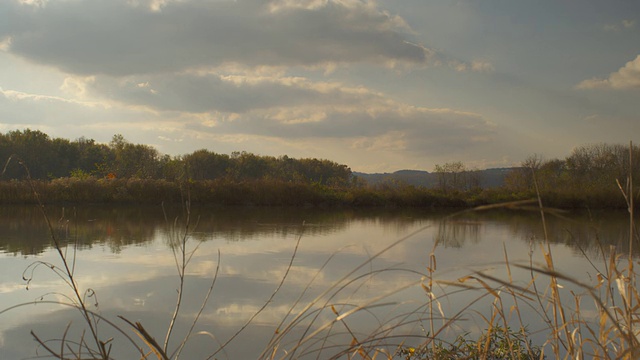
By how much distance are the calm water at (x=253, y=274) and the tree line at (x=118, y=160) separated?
20140mm

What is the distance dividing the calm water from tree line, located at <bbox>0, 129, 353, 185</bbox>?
20140 mm

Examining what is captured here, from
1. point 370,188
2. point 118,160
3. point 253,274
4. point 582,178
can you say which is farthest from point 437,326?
point 118,160

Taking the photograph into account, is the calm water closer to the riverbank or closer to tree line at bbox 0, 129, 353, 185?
the riverbank

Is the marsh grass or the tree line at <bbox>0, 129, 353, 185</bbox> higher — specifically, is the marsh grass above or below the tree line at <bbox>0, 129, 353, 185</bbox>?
below

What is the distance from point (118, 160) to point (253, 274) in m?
33.8

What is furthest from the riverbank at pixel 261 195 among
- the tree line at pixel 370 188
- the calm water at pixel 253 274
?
the calm water at pixel 253 274

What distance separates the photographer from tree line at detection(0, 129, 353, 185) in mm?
36906

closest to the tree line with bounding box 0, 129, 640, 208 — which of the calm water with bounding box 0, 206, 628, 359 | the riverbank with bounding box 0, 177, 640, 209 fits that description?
the riverbank with bounding box 0, 177, 640, 209

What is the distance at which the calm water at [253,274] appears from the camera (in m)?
3.73

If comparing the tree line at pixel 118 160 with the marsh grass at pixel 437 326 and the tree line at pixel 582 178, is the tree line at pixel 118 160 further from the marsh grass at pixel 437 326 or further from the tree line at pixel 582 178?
the marsh grass at pixel 437 326

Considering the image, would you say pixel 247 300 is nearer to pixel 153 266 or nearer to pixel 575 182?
pixel 153 266

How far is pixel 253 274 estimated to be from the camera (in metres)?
6.49

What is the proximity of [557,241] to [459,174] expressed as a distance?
51.7 ft

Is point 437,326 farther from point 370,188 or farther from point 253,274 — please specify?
point 370,188
